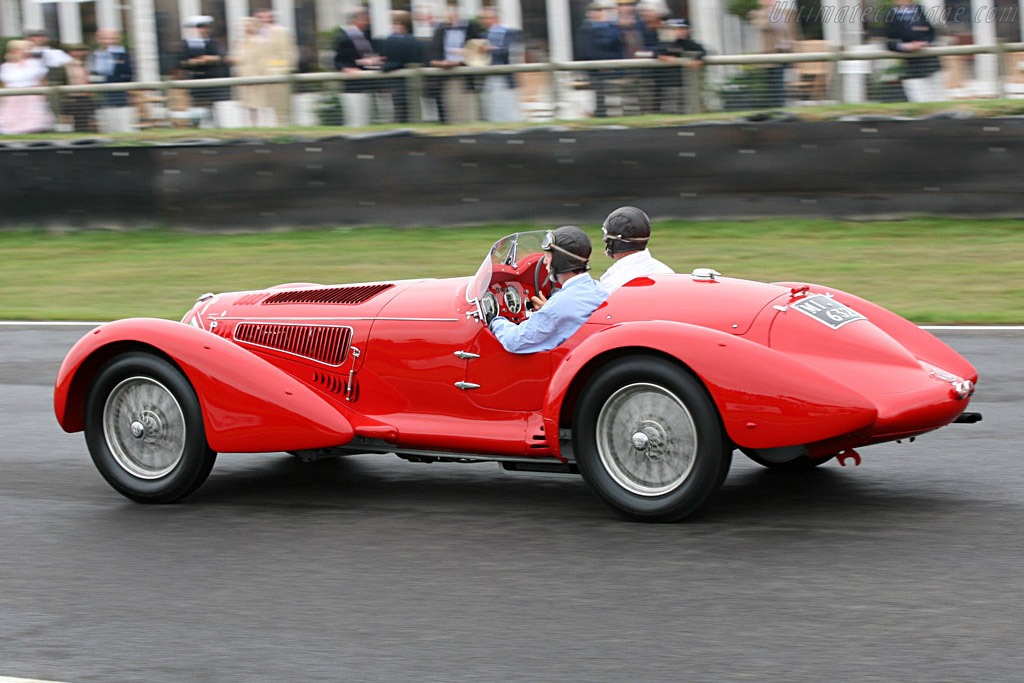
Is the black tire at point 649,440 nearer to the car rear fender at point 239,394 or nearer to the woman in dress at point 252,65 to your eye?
the car rear fender at point 239,394

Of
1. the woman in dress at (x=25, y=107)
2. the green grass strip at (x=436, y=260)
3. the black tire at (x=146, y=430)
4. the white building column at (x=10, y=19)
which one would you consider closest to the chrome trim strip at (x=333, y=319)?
the black tire at (x=146, y=430)

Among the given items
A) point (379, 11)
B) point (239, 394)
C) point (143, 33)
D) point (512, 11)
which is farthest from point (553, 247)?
point (143, 33)

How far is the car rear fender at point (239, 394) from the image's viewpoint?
609cm

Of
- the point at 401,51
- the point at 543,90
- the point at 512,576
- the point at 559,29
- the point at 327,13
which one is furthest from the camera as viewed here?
the point at 327,13

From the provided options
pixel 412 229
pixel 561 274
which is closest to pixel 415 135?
pixel 412 229

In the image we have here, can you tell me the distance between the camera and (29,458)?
7320 mm

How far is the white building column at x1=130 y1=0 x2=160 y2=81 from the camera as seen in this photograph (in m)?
20.4

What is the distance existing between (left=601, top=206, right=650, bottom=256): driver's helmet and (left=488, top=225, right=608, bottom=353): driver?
1.01 ft

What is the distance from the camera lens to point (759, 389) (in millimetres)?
5270

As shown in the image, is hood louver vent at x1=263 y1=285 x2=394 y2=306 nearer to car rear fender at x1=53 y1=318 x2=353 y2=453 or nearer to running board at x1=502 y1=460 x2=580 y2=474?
car rear fender at x1=53 y1=318 x2=353 y2=453

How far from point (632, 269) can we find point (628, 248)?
11 centimetres

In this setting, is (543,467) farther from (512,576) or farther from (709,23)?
(709,23)

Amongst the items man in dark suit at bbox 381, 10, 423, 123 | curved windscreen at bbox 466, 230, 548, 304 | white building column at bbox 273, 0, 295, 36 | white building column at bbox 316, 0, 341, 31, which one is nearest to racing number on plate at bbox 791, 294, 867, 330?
curved windscreen at bbox 466, 230, 548, 304

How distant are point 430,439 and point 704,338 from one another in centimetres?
133
